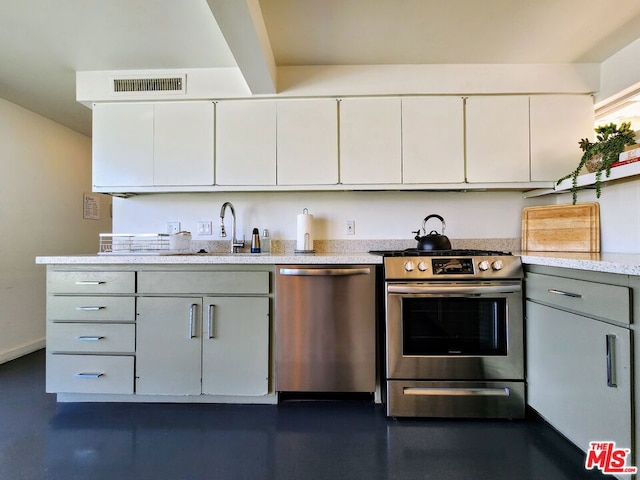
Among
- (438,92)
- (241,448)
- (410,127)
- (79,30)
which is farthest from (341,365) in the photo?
(79,30)

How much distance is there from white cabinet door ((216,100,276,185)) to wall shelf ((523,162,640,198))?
1938 mm

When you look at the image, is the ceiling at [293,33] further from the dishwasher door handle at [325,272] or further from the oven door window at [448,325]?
the oven door window at [448,325]

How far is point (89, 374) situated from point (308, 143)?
2.02 m

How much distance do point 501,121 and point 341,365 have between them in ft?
6.51

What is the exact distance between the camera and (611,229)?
1.88 meters

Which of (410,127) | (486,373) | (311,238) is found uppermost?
(410,127)

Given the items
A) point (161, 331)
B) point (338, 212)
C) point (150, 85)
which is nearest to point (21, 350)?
point (161, 331)

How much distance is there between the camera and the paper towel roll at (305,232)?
225 cm

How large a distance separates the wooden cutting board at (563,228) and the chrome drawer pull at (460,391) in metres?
1.03

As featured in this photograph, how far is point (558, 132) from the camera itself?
6.98 ft

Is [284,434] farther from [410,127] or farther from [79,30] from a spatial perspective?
[79,30]

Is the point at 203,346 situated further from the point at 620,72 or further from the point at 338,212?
the point at 620,72

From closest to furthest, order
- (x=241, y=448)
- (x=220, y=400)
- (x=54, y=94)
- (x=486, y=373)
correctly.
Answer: (x=241, y=448) < (x=486, y=373) < (x=220, y=400) < (x=54, y=94)

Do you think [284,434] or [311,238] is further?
[311,238]
